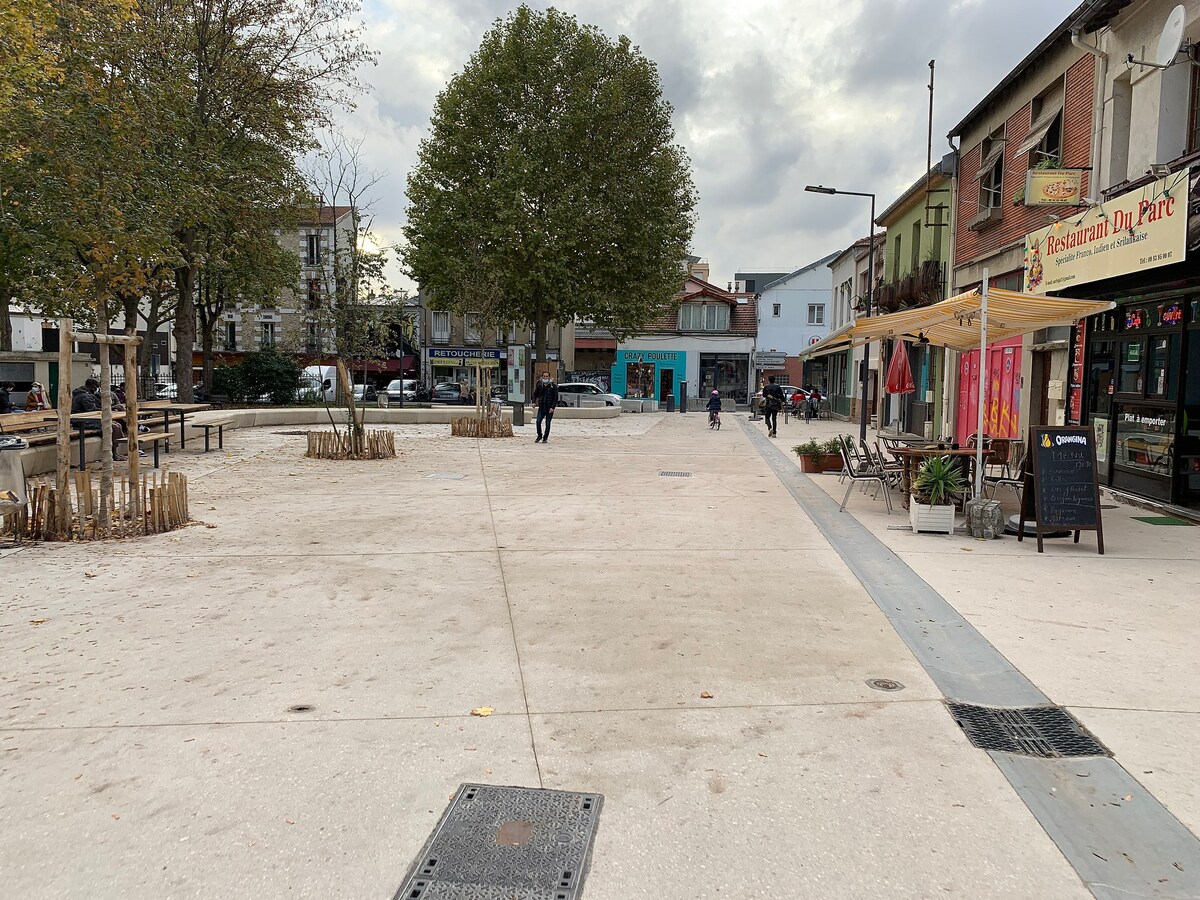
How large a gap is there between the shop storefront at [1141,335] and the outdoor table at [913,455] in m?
A: 2.29

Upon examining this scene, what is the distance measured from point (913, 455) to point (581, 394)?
1227 inches

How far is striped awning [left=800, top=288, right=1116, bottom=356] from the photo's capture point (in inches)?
353

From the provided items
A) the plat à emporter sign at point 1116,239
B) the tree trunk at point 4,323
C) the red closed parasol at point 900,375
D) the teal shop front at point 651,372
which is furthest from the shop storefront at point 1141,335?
the teal shop front at point 651,372

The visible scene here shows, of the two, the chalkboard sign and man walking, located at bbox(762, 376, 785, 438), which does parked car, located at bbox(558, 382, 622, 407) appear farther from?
the chalkboard sign

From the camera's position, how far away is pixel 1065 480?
7.84m

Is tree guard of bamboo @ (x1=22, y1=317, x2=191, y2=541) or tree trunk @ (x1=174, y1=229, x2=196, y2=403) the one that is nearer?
tree guard of bamboo @ (x1=22, y1=317, x2=191, y2=541)

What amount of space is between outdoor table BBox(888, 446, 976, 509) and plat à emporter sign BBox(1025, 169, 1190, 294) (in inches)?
99.7

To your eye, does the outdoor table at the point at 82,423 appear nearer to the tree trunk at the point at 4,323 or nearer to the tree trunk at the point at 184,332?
the tree trunk at the point at 184,332

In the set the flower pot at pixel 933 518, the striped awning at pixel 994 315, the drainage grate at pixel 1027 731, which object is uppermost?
the striped awning at pixel 994 315

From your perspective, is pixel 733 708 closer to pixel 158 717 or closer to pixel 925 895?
pixel 925 895

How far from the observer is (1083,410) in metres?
12.5

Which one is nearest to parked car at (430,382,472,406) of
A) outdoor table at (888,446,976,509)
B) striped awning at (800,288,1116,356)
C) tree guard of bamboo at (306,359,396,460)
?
tree guard of bamboo at (306,359,396,460)

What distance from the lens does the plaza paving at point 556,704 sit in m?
2.91

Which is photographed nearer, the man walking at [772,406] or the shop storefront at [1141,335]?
the shop storefront at [1141,335]
